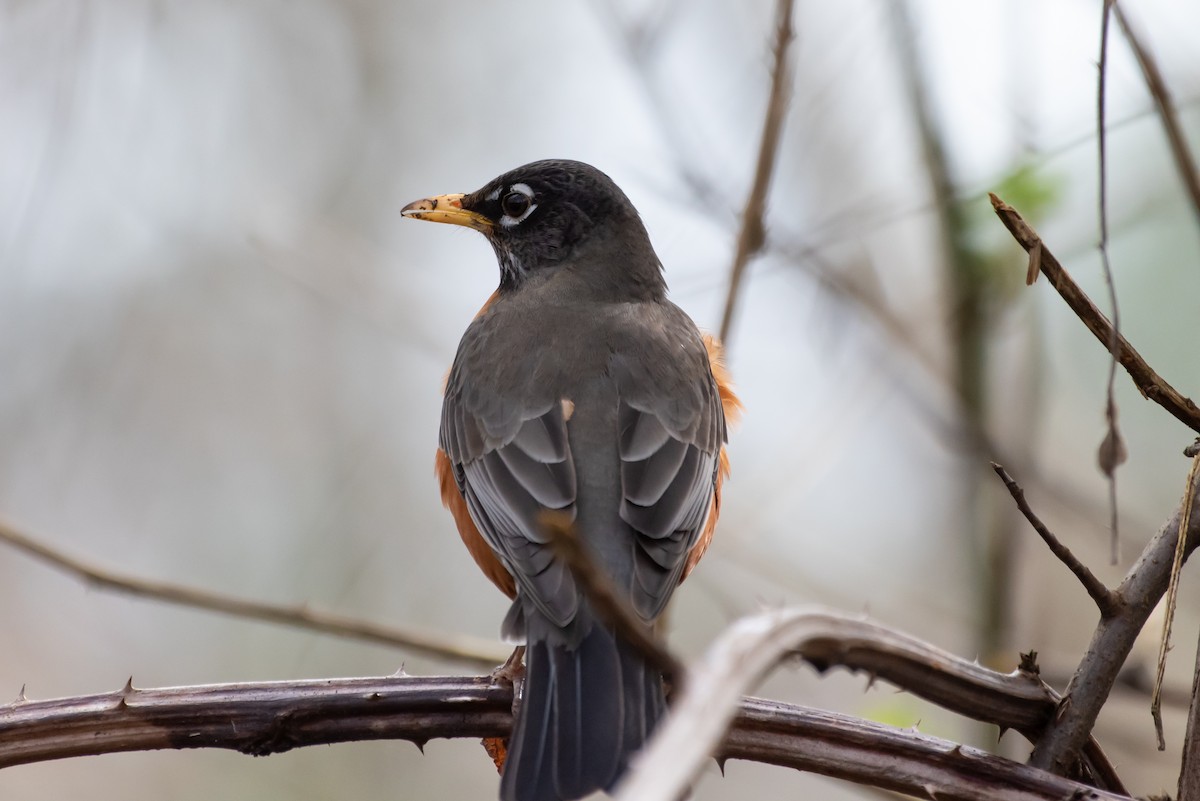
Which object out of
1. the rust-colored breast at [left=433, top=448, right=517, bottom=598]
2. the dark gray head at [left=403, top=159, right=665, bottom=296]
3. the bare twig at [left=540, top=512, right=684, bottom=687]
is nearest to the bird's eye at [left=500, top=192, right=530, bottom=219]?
the dark gray head at [left=403, top=159, right=665, bottom=296]

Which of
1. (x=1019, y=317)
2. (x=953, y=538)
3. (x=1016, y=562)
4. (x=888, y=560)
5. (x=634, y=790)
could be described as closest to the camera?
(x=634, y=790)

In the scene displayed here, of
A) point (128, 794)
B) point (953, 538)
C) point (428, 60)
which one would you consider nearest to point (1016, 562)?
point (953, 538)

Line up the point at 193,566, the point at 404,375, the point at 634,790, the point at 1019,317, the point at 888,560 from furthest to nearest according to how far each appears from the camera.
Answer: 1. the point at 404,375
2. the point at 193,566
3. the point at 888,560
4. the point at 1019,317
5. the point at 634,790

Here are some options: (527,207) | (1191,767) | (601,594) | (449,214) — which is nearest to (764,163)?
(527,207)

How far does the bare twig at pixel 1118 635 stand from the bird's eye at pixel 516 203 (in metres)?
3.78

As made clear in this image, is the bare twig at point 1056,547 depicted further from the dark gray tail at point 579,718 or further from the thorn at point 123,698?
the thorn at point 123,698

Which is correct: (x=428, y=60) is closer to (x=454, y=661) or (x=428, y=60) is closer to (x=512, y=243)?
(x=512, y=243)

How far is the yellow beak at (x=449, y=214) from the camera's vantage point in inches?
220

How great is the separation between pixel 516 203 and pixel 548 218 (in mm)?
173

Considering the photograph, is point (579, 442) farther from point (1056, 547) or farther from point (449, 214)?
point (1056, 547)

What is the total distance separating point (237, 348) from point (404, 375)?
1452mm

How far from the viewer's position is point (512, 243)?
5.57 meters

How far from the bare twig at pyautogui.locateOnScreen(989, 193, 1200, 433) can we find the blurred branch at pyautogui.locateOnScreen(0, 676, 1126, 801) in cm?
83

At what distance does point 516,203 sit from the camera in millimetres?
5582
